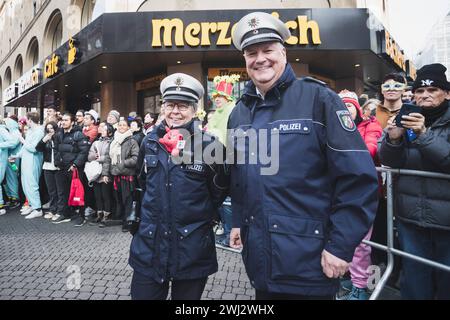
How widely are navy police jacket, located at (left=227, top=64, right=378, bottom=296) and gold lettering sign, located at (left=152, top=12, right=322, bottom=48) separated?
846cm

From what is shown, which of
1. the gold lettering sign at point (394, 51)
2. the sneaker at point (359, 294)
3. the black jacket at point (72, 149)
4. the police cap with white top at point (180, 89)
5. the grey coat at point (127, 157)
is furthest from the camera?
the gold lettering sign at point (394, 51)

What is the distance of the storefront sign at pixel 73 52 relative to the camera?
428 inches

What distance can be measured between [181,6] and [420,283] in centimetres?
1212

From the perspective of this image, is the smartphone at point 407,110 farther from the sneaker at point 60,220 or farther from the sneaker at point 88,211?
the sneaker at point 60,220

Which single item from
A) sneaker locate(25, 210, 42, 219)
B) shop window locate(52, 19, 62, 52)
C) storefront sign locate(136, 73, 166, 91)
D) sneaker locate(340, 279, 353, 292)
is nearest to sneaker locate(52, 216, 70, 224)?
sneaker locate(25, 210, 42, 219)

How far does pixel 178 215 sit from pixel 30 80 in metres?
17.7

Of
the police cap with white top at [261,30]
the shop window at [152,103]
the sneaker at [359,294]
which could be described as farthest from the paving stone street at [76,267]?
the shop window at [152,103]

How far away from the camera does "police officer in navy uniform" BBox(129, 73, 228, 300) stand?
1.87 metres

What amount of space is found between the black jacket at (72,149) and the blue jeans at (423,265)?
5577 millimetres

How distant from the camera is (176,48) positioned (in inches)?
376

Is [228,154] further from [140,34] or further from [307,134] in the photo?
[140,34]

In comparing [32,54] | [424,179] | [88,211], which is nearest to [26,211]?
[88,211]

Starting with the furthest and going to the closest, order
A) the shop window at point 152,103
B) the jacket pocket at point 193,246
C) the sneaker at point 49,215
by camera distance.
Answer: the shop window at point 152,103, the sneaker at point 49,215, the jacket pocket at point 193,246

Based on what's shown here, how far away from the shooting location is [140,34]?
9.50 meters
